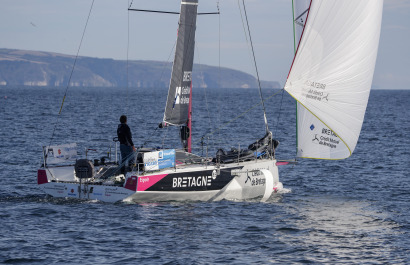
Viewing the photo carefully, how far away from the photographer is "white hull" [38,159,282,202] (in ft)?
63.6

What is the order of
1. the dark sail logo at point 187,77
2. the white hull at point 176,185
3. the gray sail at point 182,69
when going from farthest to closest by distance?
the dark sail logo at point 187,77 < the gray sail at point 182,69 < the white hull at point 176,185

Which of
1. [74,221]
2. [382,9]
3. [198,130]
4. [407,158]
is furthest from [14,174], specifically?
[198,130]

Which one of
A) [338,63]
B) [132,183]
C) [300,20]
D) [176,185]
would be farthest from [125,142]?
[338,63]

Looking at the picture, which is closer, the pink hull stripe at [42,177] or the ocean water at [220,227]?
the ocean water at [220,227]

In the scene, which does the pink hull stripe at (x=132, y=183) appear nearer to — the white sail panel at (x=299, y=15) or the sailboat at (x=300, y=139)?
the sailboat at (x=300, y=139)

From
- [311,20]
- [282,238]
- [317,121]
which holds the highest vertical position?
[311,20]

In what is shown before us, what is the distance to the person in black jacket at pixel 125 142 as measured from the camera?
20.4 metres

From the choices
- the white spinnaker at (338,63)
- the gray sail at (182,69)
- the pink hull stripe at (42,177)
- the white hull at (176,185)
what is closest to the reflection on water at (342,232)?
the white hull at (176,185)

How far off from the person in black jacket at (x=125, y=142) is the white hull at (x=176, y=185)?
1.12m

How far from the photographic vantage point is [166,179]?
19.5 metres

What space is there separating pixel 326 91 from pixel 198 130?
105 feet

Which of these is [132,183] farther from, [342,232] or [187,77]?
[342,232]

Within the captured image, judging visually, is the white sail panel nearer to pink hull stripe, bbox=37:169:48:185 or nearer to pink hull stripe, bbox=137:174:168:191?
pink hull stripe, bbox=137:174:168:191

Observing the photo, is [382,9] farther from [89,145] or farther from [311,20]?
[89,145]
